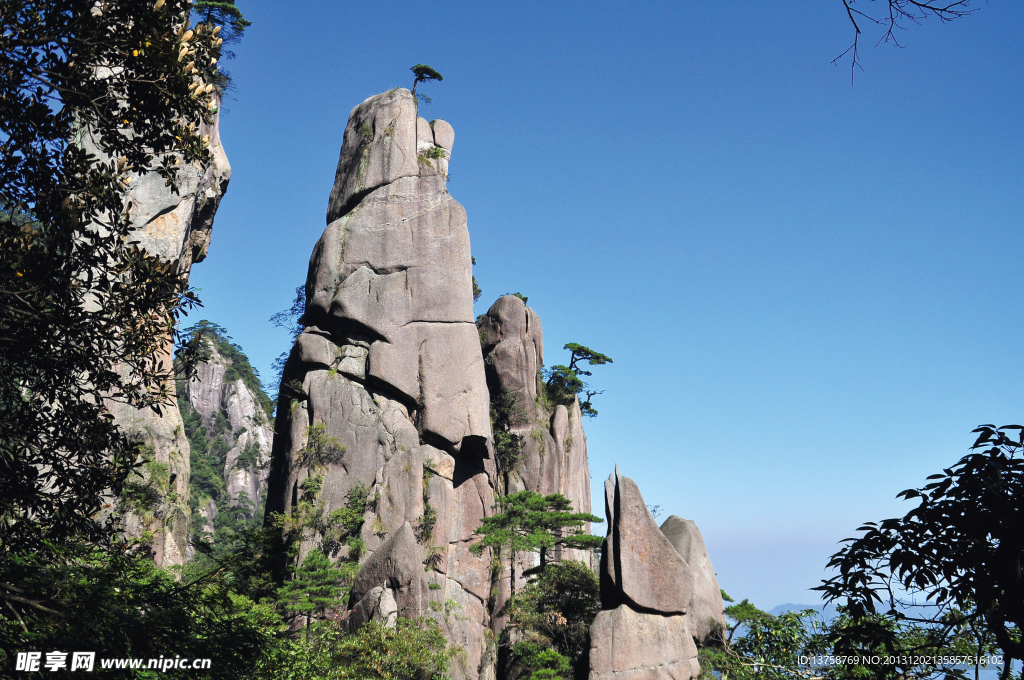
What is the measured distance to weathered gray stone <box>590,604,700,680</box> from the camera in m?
15.2

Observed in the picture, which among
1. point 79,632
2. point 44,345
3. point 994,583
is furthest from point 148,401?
point 994,583

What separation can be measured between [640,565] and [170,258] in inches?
540

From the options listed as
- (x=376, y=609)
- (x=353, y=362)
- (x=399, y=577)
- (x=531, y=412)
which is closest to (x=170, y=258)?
(x=353, y=362)

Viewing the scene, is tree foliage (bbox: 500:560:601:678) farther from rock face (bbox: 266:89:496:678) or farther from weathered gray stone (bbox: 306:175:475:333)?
weathered gray stone (bbox: 306:175:475:333)

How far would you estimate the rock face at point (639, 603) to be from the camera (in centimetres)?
1526

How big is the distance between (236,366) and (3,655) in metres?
72.7

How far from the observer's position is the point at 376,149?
1145 inches

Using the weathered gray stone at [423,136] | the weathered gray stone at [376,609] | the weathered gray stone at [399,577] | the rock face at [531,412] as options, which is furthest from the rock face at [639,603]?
the weathered gray stone at [423,136]

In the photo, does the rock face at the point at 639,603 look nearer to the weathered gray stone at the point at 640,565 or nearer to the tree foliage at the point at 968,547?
the weathered gray stone at the point at 640,565

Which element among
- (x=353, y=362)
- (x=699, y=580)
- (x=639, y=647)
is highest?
(x=353, y=362)

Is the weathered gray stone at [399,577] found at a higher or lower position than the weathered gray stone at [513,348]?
lower

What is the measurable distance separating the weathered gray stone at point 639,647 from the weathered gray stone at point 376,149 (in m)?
19.1

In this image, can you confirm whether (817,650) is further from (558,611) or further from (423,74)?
(423,74)

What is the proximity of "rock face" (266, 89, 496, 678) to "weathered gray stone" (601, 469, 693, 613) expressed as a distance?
8.02 metres
